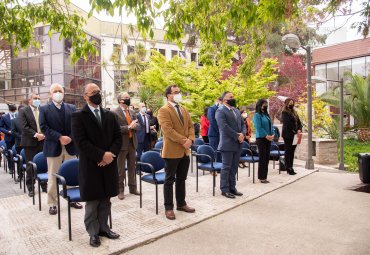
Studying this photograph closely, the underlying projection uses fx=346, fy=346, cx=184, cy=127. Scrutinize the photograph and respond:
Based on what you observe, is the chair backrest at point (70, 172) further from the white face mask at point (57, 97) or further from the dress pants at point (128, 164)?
the dress pants at point (128, 164)

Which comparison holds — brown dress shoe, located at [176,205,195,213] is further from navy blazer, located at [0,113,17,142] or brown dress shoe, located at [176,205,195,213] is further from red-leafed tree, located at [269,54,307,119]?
red-leafed tree, located at [269,54,307,119]

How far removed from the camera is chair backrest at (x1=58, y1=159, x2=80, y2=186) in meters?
5.09

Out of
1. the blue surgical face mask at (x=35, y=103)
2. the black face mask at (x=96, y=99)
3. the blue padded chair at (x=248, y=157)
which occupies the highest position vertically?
the blue surgical face mask at (x=35, y=103)

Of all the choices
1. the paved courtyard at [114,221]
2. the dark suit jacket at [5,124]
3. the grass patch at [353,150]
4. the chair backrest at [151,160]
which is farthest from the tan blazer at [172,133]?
the grass patch at [353,150]

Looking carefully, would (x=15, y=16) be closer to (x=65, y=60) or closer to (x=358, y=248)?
(x=358, y=248)

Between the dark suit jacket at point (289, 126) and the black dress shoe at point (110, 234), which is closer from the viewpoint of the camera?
the black dress shoe at point (110, 234)

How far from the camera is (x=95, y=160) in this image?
4312 millimetres

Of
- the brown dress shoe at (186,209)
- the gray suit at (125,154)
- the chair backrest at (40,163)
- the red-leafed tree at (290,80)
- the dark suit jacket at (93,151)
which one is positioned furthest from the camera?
the red-leafed tree at (290,80)

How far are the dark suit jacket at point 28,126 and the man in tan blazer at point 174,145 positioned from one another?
113 inches

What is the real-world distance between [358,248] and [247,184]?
12.5 feet

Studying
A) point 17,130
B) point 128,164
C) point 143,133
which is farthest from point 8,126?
point 128,164

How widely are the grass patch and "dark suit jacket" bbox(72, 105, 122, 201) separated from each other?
1033cm

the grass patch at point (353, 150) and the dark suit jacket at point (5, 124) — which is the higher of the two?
the dark suit jacket at point (5, 124)

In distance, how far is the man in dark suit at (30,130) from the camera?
6737mm
